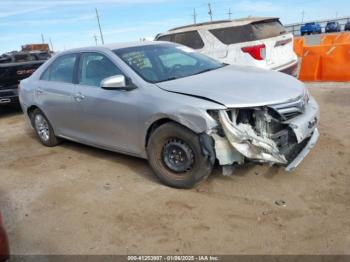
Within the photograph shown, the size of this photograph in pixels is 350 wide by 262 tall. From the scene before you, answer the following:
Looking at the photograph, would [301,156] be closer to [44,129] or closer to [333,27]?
[44,129]

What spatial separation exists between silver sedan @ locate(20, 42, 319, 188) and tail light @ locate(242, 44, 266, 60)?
2.36 m

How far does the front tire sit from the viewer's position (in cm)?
403

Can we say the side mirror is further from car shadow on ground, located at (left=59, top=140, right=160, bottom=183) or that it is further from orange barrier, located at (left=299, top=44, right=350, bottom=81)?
orange barrier, located at (left=299, top=44, right=350, bottom=81)

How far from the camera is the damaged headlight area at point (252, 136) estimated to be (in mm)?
3850

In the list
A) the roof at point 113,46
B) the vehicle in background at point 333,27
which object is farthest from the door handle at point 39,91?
the vehicle in background at point 333,27

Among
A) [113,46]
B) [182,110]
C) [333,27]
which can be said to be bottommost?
[333,27]

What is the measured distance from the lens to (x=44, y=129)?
254 inches

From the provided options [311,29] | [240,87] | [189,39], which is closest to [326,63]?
[189,39]

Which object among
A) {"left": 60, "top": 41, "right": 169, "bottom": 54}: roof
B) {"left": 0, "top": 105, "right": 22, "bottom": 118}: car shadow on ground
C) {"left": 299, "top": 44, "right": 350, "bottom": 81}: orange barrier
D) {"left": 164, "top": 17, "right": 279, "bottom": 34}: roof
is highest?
{"left": 60, "top": 41, "right": 169, "bottom": 54}: roof

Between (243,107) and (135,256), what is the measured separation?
1.77 m

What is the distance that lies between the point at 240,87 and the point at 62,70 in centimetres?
296

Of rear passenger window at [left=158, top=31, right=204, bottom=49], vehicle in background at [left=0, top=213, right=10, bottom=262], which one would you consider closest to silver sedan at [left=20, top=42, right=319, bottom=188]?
vehicle in background at [left=0, top=213, right=10, bottom=262]

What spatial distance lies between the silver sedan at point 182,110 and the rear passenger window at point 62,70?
0.03m

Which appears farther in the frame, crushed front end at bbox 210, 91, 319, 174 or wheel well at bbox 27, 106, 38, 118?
wheel well at bbox 27, 106, 38, 118
